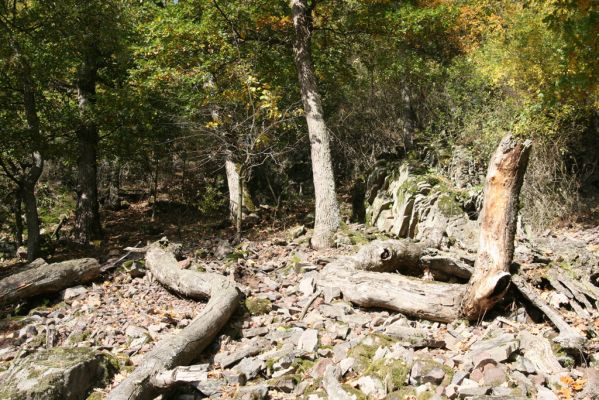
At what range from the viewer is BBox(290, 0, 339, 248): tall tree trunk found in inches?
382

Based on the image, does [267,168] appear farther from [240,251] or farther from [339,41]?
[240,251]

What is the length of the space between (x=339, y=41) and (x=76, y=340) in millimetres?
9829

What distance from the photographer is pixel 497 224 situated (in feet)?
18.3

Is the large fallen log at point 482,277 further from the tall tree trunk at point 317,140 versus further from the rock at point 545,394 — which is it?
the tall tree trunk at point 317,140

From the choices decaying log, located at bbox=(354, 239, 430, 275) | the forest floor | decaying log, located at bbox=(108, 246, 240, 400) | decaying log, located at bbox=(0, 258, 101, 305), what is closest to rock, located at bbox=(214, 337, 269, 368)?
the forest floor

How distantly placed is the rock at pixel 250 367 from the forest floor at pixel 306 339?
0.04 ft

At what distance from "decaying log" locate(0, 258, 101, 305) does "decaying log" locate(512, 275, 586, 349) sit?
6941 mm

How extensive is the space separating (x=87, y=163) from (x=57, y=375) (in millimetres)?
9680

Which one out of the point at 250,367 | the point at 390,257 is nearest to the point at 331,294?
the point at 390,257

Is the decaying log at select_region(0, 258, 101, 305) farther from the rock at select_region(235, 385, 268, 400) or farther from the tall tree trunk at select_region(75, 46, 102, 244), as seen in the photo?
the tall tree trunk at select_region(75, 46, 102, 244)

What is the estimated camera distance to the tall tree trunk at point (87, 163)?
12.3 meters

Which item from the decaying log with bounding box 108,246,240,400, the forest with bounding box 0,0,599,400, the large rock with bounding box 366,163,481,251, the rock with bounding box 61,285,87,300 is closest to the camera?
the decaying log with bounding box 108,246,240,400

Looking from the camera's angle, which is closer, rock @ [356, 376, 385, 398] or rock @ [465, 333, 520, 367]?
rock @ [356, 376, 385, 398]

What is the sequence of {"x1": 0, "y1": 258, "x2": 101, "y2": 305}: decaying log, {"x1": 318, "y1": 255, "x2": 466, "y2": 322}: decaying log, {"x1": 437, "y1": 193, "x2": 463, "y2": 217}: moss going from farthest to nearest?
{"x1": 437, "y1": 193, "x2": 463, "y2": 217}: moss, {"x1": 0, "y1": 258, "x2": 101, "y2": 305}: decaying log, {"x1": 318, "y1": 255, "x2": 466, "y2": 322}: decaying log
